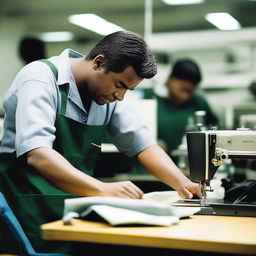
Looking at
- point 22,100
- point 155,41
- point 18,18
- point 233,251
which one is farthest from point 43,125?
point 18,18

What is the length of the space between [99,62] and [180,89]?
243 cm

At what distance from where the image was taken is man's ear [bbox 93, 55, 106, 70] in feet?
6.18

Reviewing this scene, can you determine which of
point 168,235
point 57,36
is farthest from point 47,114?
point 57,36

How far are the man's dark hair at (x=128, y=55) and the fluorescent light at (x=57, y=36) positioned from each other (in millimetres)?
5238

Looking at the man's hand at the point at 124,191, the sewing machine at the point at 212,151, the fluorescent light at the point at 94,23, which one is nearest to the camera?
the man's hand at the point at 124,191

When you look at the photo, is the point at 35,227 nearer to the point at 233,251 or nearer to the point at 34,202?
the point at 34,202

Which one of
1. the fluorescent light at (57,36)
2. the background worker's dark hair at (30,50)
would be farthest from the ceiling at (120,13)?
the background worker's dark hair at (30,50)

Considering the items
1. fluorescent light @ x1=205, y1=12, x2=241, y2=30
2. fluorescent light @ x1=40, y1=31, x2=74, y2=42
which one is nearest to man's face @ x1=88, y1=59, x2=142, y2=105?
fluorescent light @ x1=205, y1=12, x2=241, y2=30

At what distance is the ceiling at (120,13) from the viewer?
21.0 ft

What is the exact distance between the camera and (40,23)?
707 centimetres

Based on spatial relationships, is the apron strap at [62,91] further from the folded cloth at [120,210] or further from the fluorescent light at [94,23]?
the fluorescent light at [94,23]

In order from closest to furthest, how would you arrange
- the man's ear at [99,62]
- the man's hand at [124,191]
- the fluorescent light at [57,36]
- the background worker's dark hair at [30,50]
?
the man's hand at [124,191] → the man's ear at [99,62] → the background worker's dark hair at [30,50] → the fluorescent light at [57,36]

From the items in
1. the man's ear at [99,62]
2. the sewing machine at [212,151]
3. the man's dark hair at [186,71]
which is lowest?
the sewing machine at [212,151]

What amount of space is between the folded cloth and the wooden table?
18 mm
